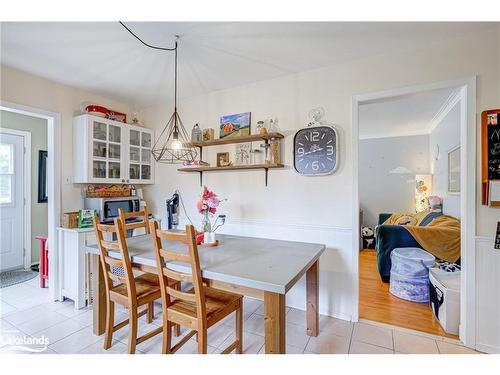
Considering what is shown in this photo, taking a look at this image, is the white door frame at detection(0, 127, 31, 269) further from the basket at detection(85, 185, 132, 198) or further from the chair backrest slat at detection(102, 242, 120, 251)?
the chair backrest slat at detection(102, 242, 120, 251)

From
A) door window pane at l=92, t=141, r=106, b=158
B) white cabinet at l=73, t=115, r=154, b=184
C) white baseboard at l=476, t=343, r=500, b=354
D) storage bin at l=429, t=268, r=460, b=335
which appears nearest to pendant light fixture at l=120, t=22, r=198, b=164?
white cabinet at l=73, t=115, r=154, b=184

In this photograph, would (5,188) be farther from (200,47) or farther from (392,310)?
(392,310)

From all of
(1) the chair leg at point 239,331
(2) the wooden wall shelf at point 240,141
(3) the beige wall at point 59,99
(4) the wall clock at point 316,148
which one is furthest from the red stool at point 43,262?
(4) the wall clock at point 316,148

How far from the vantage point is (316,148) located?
2.35m

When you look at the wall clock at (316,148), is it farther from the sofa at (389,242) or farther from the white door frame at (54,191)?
the white door frame at (54,191)

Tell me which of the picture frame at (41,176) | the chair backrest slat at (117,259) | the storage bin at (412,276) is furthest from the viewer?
the picture frame at (41,176)

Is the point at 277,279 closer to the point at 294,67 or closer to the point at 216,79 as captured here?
the point at 294,67

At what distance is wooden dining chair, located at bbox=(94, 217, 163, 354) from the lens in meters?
1.68

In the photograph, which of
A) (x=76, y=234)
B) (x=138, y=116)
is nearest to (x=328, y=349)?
(x=76, y=234)

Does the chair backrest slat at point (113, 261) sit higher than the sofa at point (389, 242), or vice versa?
the chair backrest slat at point (113, 261)

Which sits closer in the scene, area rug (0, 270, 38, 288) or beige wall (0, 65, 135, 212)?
beige wall (0, 65, 135, 212)

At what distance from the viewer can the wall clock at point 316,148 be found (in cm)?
229

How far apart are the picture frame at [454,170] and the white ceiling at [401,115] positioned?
69cm
